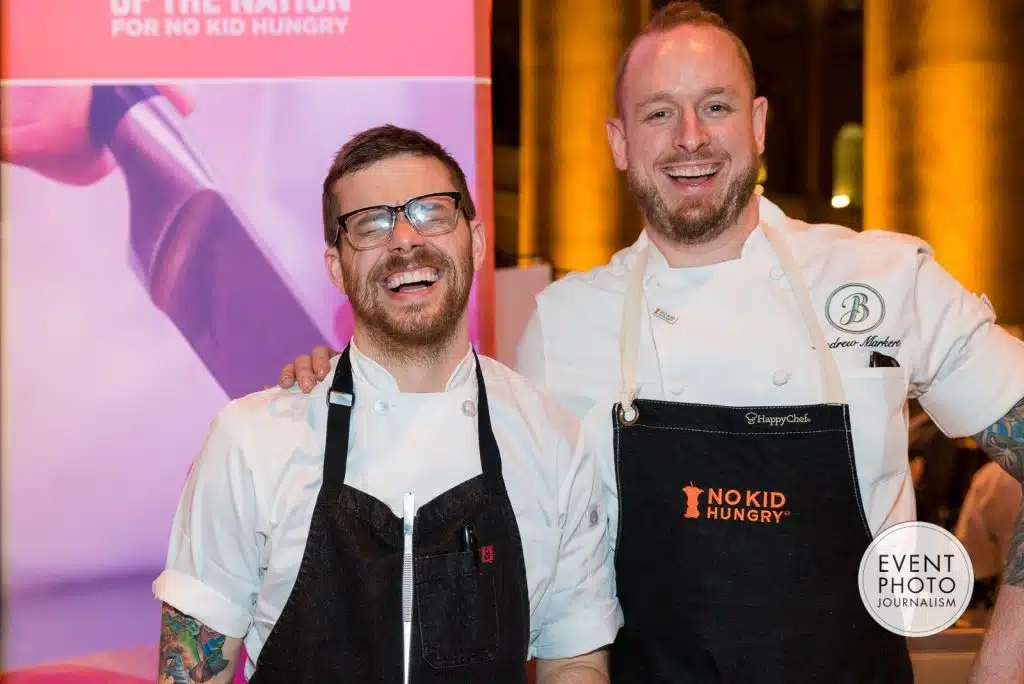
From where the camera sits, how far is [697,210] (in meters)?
1.77

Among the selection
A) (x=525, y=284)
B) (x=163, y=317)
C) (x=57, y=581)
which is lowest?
(x=57, y=581)

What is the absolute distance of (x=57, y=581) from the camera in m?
1.89

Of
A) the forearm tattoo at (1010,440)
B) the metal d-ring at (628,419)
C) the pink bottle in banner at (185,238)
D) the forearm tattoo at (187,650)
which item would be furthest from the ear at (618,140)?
the forearm tattoo at (187,650)

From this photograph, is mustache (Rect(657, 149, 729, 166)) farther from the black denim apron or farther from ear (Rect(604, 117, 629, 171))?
the black denim apron

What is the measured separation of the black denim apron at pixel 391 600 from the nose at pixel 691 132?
0.70 metres

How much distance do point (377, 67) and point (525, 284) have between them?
2.15ft

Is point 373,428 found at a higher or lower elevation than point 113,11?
lower

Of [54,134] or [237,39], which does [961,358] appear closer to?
[237,39]

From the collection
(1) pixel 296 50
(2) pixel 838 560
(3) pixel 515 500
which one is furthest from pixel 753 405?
(1) pixel 296 50

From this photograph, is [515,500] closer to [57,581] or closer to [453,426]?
[453,426]

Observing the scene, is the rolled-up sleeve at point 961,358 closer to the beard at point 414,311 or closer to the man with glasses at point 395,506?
the man with glasses at point 395,506

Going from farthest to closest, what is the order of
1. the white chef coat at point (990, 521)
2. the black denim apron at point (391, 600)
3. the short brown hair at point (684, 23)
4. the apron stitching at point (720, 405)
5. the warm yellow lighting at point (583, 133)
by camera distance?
1. the warm yellow lighting at point (583, 133)
2. the white chef coat at point (990, 521)
3. the short brown hair at point (684, 23)
4. the apron stitching at point (720, 405)
5. the black denim apron at point (391, 600)

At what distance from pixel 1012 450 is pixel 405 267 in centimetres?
105

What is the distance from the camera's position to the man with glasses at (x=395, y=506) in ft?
4.85
